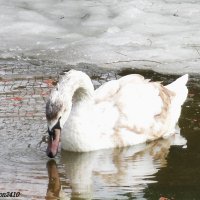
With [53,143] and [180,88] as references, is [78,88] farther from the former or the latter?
[180,88]

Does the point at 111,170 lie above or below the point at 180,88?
above

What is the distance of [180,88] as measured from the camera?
926 cm

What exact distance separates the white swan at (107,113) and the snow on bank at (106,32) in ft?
5.64

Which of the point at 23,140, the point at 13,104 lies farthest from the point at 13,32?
the point at 23,140

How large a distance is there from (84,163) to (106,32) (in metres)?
4.65

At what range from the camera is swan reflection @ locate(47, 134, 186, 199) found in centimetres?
670

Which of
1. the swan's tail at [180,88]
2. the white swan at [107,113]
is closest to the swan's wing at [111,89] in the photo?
the white swan at [107,113]


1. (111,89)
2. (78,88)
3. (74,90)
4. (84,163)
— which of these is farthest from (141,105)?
(84,163)

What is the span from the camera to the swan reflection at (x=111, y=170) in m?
6.70

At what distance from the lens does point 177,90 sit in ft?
30.4

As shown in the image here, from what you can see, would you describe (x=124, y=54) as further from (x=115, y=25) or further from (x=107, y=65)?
(x=115, y=25)

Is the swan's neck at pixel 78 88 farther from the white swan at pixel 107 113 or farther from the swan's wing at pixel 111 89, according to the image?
the swan's wing at pixel 111 89

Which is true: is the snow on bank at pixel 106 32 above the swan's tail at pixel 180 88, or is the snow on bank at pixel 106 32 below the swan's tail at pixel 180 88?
below

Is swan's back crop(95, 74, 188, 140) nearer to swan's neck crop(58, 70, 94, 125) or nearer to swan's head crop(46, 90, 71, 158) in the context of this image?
swan's neck crop(58, 70, 94, 125)
